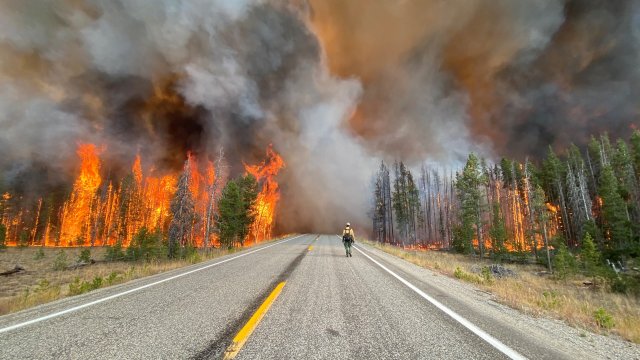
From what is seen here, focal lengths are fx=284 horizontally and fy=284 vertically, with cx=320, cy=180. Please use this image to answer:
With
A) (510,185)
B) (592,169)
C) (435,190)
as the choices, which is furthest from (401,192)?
(592,169)

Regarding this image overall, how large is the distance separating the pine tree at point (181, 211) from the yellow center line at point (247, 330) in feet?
80.2

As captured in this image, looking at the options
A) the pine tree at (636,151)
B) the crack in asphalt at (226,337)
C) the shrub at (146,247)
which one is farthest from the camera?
the pine tree at (636,151)

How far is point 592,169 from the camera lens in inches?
1927

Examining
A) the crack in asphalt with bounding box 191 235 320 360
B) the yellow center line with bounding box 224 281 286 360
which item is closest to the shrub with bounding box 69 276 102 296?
the crack in asphalt with bounding box 191 235 320 360

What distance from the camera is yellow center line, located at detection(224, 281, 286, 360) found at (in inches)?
124

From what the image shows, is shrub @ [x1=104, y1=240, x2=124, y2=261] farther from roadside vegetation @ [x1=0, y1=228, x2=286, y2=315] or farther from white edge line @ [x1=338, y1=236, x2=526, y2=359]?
white edge line @ [x1=338, y1=236, x2=526, y2=359]

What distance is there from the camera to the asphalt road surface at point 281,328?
3274 millimetres

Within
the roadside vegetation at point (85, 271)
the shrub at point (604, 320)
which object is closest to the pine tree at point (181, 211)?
the roadside vegetation at point (85, 271)

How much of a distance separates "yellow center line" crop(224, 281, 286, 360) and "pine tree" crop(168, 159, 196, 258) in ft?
80.2

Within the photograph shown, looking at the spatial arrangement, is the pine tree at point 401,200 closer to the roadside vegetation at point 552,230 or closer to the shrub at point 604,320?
the roadside vegetation at point 552,230

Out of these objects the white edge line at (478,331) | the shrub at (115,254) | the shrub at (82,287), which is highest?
the white edge line at (478,331)

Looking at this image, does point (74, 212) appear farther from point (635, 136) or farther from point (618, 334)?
point (635, 136)

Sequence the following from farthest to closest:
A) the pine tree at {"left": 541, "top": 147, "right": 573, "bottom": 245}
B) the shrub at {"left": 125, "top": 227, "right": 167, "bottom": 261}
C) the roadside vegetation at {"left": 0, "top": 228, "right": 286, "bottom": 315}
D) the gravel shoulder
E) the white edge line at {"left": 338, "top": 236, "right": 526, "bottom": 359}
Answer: the pine tree at {"left": 541, "top": 147, "right": 573, "bottom": 245} < the shrub at {"left": 125, "top": 227, "right": 167, "bottom": 261} < the roadside vegetation at {"left": 0, "top": 228, "right": 286, "bottom": 315} < the gravel shoulder < the white edge line at {"left": 338, "top": 236, "right": 526, "bottom": 359}

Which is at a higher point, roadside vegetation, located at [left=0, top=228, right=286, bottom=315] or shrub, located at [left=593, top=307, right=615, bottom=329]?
shrub, located at [left=593, top=307, right=615, bottom=329]
